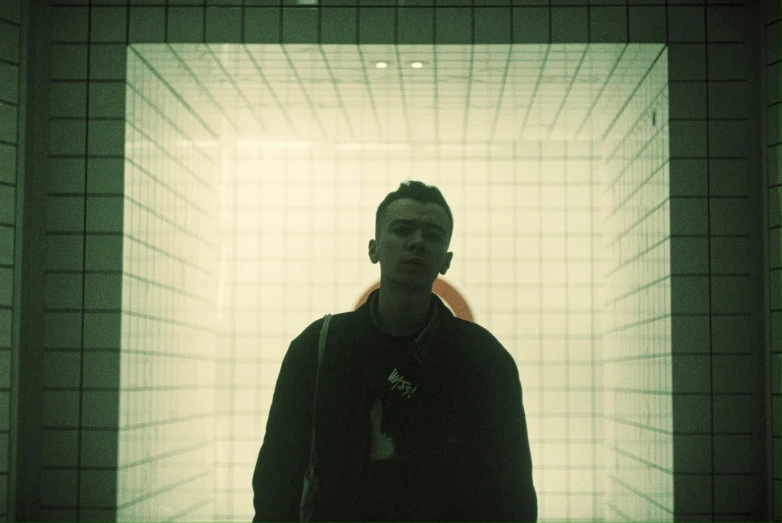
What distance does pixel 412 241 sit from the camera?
181 centimetres

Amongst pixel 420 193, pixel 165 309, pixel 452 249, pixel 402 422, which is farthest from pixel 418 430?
pixel 452 249

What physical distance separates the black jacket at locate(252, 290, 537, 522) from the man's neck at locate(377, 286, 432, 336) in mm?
32

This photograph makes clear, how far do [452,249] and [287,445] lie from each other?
4.37 metres

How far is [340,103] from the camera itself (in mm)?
5027

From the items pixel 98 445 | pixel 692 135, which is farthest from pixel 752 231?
pixel 98 445

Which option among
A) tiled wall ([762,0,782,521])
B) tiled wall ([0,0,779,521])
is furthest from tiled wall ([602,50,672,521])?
tiled wall ([762,0,782,521])

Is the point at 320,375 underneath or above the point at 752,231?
underneath

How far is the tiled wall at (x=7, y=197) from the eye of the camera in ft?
12.0

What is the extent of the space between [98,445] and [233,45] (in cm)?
181

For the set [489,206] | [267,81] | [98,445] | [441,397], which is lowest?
[98,445]

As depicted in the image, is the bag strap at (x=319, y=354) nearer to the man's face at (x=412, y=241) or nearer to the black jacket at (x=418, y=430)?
the black jacket at (x=418, y=430)

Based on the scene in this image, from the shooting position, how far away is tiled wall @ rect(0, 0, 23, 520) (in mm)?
3664

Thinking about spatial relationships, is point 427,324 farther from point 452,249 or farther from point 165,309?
point 452,249

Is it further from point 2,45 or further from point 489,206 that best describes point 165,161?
point 489,206
